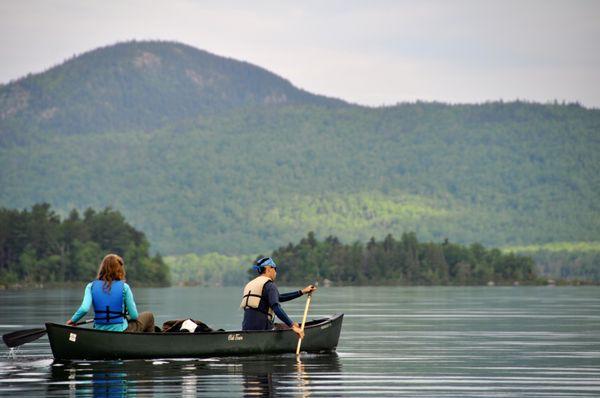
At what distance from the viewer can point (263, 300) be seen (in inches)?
1490

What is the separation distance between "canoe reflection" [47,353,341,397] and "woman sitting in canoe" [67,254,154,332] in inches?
45.1

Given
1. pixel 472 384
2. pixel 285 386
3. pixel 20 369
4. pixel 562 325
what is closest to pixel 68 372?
pixel 20 369

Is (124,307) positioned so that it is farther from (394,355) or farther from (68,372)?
(394,355)

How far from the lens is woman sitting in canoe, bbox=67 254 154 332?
34.4 metres

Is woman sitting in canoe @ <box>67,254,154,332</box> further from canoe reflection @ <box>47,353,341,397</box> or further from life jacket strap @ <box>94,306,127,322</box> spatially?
canoe reflection @ <box>47,353,341,397</box>

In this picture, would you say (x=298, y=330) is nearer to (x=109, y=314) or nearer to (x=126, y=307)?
(x=126, y=307)

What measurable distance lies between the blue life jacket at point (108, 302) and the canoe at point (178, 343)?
46 cm

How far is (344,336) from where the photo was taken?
51.1 metres

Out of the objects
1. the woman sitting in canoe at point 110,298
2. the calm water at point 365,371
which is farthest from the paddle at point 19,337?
the woman sitting in canoe at point 110,298

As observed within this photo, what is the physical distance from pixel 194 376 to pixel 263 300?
16.9ft

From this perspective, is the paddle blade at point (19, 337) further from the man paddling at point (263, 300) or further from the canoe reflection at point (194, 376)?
the man paddling at point (263, 300)

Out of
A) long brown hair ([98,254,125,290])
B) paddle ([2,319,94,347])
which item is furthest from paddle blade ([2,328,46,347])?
long brown hair ([98,254,125,290])

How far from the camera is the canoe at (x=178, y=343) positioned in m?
35.2

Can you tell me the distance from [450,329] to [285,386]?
26.4 meters
